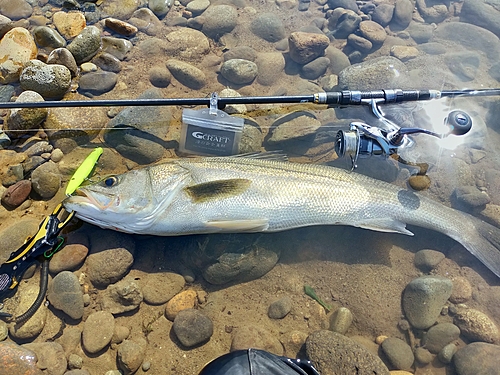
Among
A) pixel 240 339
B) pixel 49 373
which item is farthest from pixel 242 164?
pixel 49 373

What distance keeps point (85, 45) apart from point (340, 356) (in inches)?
192

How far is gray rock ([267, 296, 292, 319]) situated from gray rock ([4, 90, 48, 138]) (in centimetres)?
340

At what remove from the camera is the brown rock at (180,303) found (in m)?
3.44

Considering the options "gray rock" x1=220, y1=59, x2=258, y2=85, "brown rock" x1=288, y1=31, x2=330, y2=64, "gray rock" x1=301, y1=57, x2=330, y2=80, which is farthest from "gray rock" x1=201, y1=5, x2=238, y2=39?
"gray rock" x1=301, y1=57, x2=330, y2=80

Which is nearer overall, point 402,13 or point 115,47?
point 115,47

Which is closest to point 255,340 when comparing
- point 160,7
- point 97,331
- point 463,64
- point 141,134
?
point 97,331

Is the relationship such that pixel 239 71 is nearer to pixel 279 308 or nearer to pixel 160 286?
pixel 160 286

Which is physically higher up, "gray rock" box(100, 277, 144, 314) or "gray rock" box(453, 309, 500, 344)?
"gray rock" box(453, 309, 500, 344)

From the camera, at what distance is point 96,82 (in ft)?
15.1

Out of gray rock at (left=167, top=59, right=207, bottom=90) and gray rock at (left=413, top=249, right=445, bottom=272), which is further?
gray rock at (left=167, top=59, right=207, bottom=90)

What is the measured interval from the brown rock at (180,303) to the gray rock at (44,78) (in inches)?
117

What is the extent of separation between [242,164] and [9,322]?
2.63 metres

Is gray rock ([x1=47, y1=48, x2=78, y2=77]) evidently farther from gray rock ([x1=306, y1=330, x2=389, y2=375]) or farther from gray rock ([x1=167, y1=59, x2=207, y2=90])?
gray rock ([x1=306, y1=330, x2=389, y2=375])

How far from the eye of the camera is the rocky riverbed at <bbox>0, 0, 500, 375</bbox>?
3.30m
